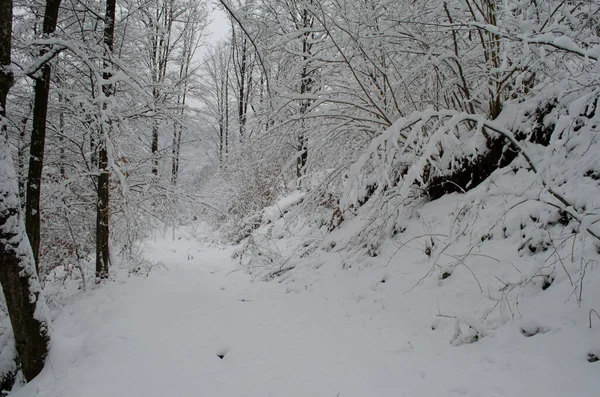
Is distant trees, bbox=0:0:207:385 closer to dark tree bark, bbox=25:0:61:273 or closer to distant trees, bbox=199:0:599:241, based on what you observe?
dark tree bark, bbox=25:0:61:273

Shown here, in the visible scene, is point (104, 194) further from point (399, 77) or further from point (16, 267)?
point (399, 77)

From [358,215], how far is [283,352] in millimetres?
3386

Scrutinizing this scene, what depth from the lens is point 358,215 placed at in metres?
5.96

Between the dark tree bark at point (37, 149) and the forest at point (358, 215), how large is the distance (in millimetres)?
28

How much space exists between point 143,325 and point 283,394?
2486mm

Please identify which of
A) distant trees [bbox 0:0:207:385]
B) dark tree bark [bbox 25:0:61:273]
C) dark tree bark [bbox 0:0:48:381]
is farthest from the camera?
dark tree bark [bbox 25:0:61:273]

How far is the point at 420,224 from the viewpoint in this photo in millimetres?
4492

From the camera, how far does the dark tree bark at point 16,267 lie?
10.3 ft

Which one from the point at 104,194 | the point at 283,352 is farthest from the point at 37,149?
the point at 283,352

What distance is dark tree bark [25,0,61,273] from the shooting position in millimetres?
4246

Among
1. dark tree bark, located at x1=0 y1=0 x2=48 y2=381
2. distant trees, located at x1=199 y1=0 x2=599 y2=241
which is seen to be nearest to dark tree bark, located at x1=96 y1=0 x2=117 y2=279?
dark tree bark, located at x1=0 y1=0 x2=48 y2=381

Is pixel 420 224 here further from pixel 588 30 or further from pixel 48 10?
pixel 48 10

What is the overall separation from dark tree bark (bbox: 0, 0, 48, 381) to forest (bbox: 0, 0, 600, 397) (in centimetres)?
2

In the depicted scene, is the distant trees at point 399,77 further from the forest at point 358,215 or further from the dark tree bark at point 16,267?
the dark tree bark at point 16,267
